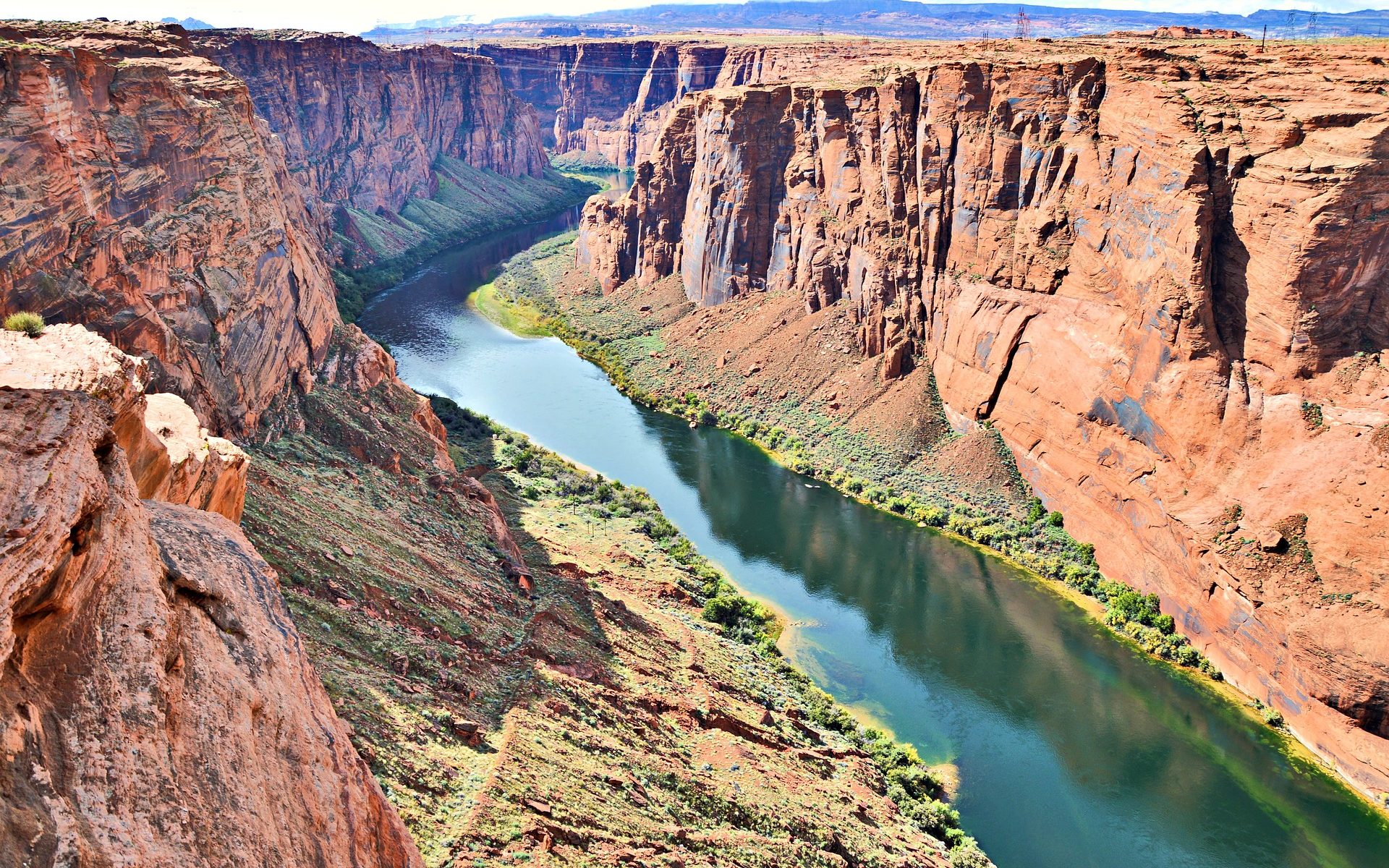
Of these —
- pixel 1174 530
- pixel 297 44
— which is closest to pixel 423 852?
A: pixel 1174 530

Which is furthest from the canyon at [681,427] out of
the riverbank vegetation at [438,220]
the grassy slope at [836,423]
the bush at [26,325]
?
the riverbank vegetation at [438,220]

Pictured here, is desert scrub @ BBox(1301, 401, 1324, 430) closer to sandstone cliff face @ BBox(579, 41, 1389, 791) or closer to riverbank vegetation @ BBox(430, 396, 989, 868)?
sandstone cliff face @ BBox(579, 41, 1389, 791)

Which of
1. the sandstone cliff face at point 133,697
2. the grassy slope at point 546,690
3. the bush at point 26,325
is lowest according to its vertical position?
the grassy slope at point 546,690

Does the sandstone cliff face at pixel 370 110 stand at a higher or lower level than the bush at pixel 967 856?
higher

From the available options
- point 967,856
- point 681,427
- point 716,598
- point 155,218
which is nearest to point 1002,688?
point 967,856

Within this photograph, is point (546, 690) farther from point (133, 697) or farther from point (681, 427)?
point (681, 427)

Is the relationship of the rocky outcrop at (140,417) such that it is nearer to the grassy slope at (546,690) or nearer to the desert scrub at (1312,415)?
the grassy slope at (546,690)

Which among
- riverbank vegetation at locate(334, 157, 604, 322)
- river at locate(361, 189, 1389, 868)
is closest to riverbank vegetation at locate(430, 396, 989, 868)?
river at locate(361, 189, 1389, 868)
